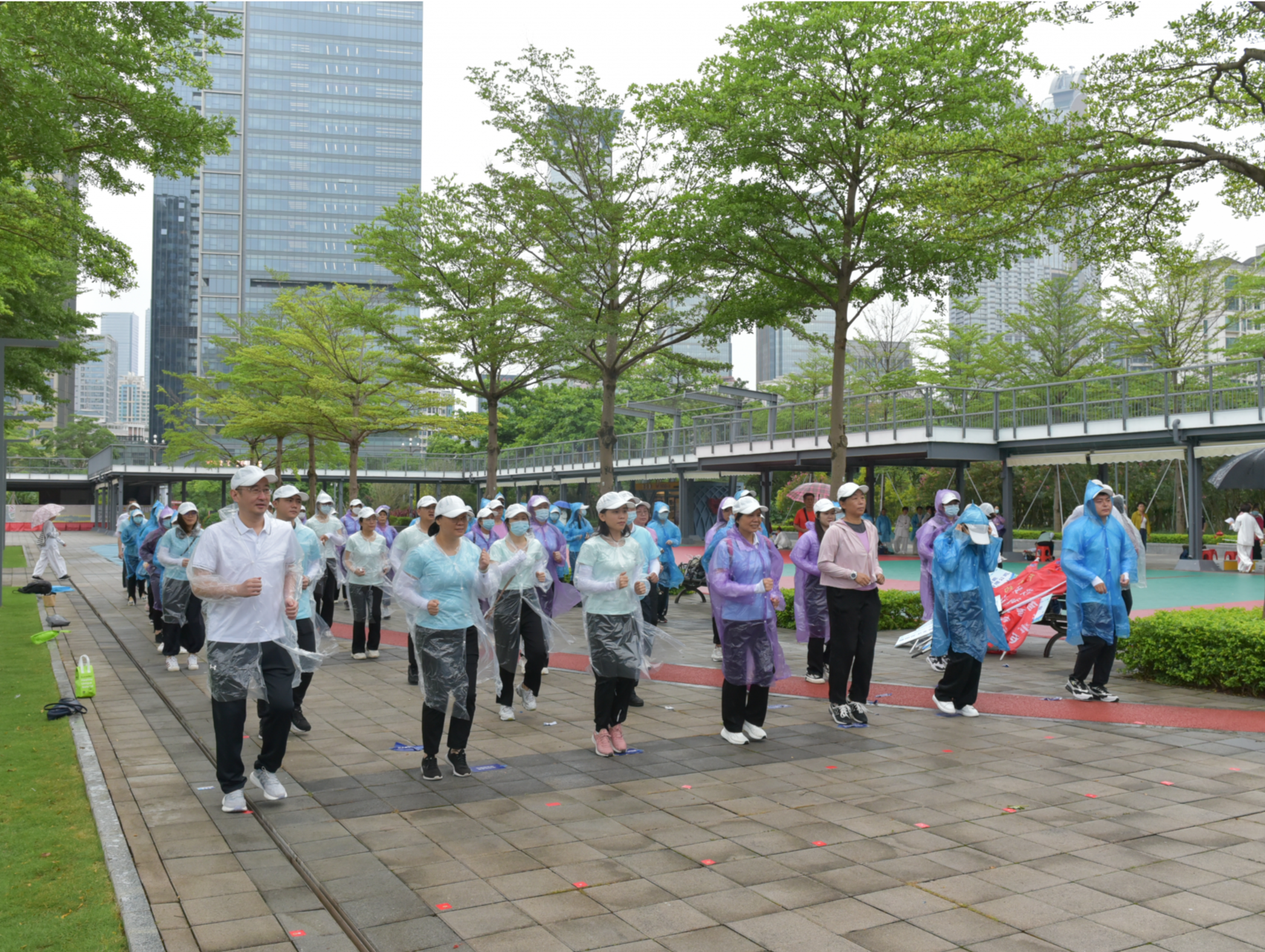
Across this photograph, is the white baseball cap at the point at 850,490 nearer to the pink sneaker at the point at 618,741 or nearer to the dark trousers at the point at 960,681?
the dark trousers at the point at 960,681

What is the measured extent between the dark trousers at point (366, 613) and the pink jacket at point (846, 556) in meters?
5.37

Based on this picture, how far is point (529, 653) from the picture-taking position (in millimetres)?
7922

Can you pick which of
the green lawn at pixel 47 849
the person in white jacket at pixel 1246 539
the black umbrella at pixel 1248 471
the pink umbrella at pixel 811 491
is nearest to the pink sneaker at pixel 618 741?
the green lawn at pixel 47 849

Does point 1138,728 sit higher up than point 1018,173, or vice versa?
point 1018,173

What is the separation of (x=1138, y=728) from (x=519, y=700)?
4831mm

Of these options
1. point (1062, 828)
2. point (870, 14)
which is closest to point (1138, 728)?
point (1062, 828)

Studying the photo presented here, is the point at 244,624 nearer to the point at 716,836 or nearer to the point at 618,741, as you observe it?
the point at 618,741

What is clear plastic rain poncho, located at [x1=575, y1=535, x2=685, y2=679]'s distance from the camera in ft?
21.4

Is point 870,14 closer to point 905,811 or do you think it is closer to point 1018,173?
point 1018,173

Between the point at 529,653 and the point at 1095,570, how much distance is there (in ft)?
15.5

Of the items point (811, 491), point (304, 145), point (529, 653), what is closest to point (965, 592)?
point (529, 653)

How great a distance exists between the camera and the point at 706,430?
34688 mm

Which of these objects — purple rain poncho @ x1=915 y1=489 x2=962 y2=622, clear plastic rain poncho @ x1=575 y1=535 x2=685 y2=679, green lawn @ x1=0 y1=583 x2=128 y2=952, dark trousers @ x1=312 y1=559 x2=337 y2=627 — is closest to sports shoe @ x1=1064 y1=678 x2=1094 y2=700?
purple rain poncho @ x1=915 y1=489 x2=962 y2=622

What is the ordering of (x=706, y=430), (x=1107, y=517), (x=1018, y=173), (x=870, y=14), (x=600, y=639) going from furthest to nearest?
(x=706, y=430) < (x=870, y=14) < (x=1018, y=173) < (x=1107, y=517) < (x=600, y=639)
